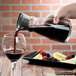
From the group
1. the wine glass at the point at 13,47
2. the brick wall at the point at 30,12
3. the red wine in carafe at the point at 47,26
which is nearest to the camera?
the wine glass at the point at 13,47

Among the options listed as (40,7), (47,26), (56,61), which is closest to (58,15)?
(47,26)

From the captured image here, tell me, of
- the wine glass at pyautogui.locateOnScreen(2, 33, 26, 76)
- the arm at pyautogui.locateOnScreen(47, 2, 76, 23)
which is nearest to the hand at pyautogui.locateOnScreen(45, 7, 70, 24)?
the arm at pyautogui.locateOnScreen(47, 2, 76, 23)

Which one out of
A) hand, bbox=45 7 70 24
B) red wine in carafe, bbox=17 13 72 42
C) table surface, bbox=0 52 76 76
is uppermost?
hand, bbox=45 7 70 24

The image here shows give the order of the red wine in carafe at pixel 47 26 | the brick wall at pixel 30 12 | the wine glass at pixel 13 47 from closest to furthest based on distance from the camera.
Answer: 1. the wine glass at pixel 13 47
2. the red wine in carafe at pixel 47 26
3. the brick wall at pixel 30 12

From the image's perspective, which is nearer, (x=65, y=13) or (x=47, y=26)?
(x=47, y=26)

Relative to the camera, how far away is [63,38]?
136cm

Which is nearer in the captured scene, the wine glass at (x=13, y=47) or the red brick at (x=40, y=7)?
the wine glass at (x=13, y=47)

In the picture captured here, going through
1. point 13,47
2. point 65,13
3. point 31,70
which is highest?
point 65,13

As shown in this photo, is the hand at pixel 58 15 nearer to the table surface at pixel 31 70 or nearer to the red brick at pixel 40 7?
the table surface at pixel 31 70

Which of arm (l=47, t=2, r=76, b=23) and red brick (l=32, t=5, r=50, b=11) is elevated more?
arm (l=47, t=2, r=76, b=23)

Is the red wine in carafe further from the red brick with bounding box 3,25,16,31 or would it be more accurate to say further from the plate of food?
the red brick with bounding box 3,25,16,31

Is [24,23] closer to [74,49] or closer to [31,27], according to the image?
[31,27]

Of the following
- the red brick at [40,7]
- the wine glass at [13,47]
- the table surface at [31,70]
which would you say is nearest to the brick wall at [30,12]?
the red brick at [40,7]

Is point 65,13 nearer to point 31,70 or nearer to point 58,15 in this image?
point 58,15
